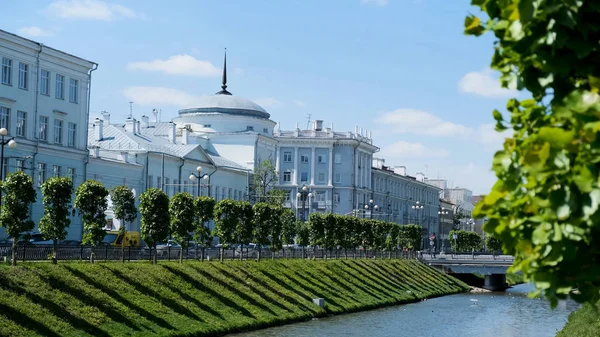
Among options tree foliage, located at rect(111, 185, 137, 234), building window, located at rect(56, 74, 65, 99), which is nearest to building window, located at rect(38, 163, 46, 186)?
building window, located at rect(56, 74, 65, 99)

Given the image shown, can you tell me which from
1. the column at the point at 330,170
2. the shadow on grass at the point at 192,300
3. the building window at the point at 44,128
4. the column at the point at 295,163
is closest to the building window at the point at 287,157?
the column at the point at 295,163

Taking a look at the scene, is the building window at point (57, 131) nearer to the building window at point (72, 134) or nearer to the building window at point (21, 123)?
the building window at point (72, 134)

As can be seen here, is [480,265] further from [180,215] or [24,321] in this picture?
[24,321]

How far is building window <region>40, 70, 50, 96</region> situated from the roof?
5681 cm

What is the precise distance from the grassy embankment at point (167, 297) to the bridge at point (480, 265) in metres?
31.3

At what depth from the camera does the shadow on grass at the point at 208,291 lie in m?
45.4

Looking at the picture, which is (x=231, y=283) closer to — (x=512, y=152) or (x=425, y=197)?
(x=512, y=152)

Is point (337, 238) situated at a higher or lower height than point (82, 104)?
lower

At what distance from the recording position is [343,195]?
13500cm

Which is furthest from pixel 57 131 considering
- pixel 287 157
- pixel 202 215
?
pixel 287 157

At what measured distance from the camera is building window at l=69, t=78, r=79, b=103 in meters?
67.0

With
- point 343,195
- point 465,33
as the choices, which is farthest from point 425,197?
point 465,33

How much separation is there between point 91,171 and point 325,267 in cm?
1949

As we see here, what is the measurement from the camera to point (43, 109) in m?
63.8
